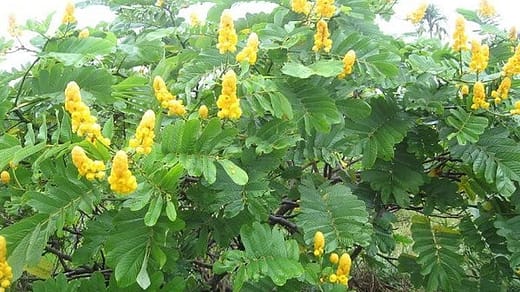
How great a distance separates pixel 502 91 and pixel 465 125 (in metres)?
0.12

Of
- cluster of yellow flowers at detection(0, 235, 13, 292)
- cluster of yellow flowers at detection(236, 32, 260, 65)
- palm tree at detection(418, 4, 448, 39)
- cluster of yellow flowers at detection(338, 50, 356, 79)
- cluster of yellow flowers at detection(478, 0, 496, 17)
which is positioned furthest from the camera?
palm tree at detection(418, 4, 448, 39)

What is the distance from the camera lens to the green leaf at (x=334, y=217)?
1.32 meters

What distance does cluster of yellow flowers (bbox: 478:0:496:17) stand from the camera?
75.5 inches

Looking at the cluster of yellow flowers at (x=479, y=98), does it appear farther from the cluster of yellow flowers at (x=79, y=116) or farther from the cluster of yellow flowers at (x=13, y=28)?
the cluster of yellow flowers at (x=13, y=28)

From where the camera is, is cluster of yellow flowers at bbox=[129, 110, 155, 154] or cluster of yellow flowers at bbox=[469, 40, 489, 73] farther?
cluster of yellow flowers at bbox=[469, 40, 489, 73]

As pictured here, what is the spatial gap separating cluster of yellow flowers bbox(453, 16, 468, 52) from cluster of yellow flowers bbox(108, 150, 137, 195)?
1030mm

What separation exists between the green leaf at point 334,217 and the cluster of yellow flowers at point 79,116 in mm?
587

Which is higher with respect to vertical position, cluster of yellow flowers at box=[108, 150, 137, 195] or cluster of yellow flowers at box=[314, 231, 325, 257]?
cluster of yellow flowers at box=[108, 150, 137, 195]

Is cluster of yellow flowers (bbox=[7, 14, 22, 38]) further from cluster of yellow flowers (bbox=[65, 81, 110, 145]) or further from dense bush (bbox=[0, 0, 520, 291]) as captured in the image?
cluster of yellow flowers (bbox=[65, 81, 110, 145])

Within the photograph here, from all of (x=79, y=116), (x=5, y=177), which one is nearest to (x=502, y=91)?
(x=79, y=116)

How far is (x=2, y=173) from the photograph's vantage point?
3.87ft

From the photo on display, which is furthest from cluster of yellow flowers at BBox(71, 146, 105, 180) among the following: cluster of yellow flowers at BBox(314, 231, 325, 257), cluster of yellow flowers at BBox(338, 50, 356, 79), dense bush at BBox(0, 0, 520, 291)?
cluster of yellow flowers at BBox(338, 50, 356, 79)

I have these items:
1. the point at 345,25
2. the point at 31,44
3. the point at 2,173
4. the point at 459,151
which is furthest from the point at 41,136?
the point at 459,151

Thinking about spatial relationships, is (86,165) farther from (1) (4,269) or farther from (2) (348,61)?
(2) (348,61)
